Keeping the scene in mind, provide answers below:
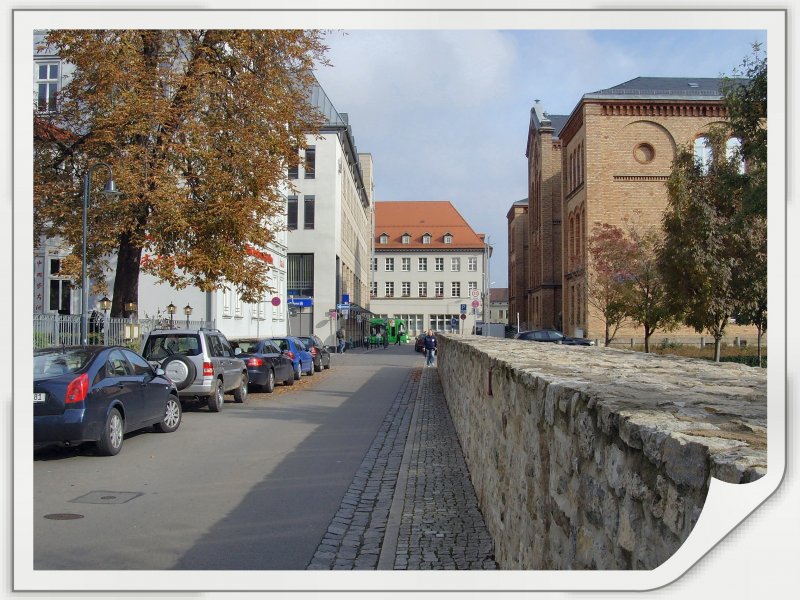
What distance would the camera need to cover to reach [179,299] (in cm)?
3125

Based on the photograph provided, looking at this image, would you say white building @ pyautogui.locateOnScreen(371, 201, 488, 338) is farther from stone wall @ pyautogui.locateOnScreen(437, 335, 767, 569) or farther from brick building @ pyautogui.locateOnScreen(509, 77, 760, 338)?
stone wall @ pyautogui.locateOnScreen(437, 335, 767, 569)

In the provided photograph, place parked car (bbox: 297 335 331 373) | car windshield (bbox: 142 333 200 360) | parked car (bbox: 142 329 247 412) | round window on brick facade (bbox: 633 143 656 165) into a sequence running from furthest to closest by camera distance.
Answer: round window on brick facade (bbox: 633 143 656 165)
parked car (bbox: 297 335 331 373)
car windshield (bbox: 142 333 200 360)
parked car (bbox: 142 329 247 412)

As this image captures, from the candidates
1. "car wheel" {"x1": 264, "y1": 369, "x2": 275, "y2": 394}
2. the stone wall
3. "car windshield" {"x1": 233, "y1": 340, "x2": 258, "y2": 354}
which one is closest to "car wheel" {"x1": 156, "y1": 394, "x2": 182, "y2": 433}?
"car wheel" {"x1": 264, "y1": 369, "x2": 275, "y2": 394}

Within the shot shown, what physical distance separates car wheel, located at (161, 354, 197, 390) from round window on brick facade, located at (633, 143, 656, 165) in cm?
3187

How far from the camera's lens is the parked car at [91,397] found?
9797mm

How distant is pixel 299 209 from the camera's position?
57.0 m

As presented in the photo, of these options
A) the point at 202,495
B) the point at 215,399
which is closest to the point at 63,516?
the point at 202,495

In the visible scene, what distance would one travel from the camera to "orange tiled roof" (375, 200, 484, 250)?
100500 mm

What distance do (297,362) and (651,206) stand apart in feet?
71.7

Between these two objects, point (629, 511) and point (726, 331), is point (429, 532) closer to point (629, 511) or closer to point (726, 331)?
point (629, 511)

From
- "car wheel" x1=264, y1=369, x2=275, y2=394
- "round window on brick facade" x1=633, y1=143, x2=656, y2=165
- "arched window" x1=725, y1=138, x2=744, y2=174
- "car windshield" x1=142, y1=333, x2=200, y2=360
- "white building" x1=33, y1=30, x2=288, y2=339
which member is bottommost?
"car wheel" x1=264, y1=369, x2=275, y2=394

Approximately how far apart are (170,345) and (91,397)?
6359 mm

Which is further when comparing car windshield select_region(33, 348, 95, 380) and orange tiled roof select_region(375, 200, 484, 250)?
orange tiled roof select_region(375, 200, 484, 250)
